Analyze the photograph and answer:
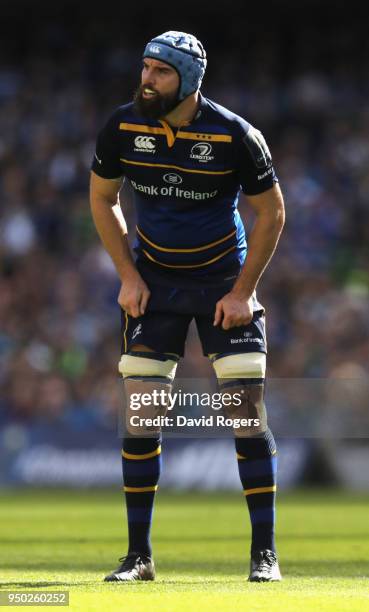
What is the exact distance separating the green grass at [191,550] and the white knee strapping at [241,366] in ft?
3.14

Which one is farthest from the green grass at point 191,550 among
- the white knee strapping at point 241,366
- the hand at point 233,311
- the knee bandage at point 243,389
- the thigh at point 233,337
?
the hand at point 233,311

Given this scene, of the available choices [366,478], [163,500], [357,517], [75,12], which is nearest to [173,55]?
[357,517]

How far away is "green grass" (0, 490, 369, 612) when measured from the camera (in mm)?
5613

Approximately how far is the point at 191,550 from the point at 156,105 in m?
3.35

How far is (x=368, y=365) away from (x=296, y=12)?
8528mm

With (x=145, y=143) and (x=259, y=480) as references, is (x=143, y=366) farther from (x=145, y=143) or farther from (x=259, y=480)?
(x=145, y=143)

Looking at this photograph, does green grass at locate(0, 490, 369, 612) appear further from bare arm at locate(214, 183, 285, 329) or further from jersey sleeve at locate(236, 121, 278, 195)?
jersey sleeve at locate(236, 121, 278, 195)

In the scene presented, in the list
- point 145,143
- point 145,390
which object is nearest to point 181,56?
point 145,143

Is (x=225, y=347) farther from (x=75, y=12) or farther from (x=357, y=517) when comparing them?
(x=75, y=12)

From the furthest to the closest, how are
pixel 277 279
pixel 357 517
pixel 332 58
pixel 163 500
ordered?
pixel 332 58 → pixel 277 279 → pixel 163 500 → pixel 357 517

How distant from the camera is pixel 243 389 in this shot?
670 cm

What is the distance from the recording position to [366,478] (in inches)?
611

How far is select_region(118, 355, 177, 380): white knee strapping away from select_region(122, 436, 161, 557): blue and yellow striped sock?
1.03 ft

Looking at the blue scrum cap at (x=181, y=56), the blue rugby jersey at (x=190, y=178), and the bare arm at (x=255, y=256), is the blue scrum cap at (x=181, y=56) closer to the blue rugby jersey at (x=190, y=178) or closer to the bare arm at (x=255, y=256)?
the blue rugby jersey at (x=190, y=178)
